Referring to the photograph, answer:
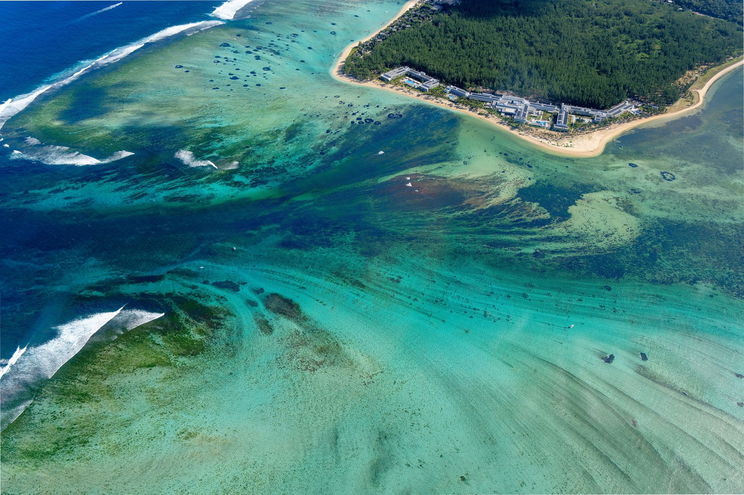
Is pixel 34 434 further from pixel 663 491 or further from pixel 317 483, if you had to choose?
pixel 663 491

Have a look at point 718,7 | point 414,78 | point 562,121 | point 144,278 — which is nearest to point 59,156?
point 144,278

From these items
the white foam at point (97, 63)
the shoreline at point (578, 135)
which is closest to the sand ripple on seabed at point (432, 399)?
the shoreline at point (578, 135)

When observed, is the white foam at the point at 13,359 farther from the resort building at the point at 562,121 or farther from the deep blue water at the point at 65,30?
the resort building at the point at 562,121

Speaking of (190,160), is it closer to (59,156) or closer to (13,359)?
(59,156)

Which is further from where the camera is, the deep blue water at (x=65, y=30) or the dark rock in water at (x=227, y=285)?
the deep blue water at (x=65, y=30)

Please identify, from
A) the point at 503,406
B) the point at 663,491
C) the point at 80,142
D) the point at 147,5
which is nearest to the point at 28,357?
the point at 80,142

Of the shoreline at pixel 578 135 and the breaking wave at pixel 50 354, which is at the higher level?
the shoreline at pixel 578 135

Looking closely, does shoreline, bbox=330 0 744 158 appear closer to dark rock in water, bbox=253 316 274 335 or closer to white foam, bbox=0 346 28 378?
dark rock in water, bbox=253 316 274 335

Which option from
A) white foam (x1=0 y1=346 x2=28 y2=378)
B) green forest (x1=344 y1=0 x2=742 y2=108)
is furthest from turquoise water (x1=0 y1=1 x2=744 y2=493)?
green forest (x1=344 y1=0 x2=742 y2=108)
